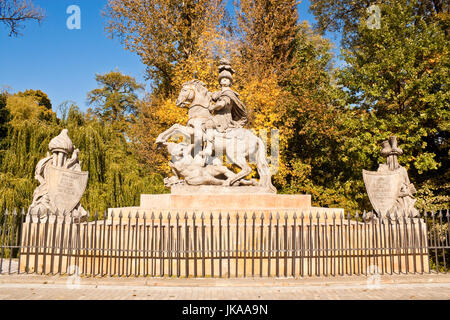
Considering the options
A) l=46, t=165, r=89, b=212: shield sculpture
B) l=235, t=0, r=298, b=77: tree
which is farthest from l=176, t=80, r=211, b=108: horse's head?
l=235, t=0, r=298, b=77: tree

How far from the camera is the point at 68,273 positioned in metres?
7.09

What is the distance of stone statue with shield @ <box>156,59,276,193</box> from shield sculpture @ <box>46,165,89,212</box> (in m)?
2.77

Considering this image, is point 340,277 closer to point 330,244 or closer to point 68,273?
point 330,244

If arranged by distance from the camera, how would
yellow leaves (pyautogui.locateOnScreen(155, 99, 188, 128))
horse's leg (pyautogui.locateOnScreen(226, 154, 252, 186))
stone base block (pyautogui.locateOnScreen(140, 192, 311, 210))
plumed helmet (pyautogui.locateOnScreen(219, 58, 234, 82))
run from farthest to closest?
yellow leaves (pyautogui.locateOnScreen(155, 99, 188, 128))
plumed helmet (pyautogui.locateOnScreen(219, 58, 234, 82))
horse's leg (pyautogui.locateOnScreen(226, 154, 252, 186))
stone base block (pyautogui.locateOnScreen(140, 192, 311, 210))

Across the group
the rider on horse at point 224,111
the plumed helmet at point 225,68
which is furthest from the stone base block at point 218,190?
the plumed helmet at point 225,68

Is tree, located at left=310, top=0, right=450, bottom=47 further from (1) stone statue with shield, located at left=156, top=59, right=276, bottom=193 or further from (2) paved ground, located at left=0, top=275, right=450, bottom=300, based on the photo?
(2) paved ground, located at left=0, top=275, right=450, bottom=300

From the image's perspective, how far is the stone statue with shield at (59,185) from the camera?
8.27 metres

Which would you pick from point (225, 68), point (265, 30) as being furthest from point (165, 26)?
point (225, 68)

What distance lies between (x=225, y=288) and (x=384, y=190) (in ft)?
16.0

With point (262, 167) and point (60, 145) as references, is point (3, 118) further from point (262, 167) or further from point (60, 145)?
point (262, 167)

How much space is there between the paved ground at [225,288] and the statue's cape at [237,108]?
6046mm

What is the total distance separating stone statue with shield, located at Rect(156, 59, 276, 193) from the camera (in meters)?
10.5

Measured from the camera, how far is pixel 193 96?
443 inches

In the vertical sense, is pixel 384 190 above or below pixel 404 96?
below
